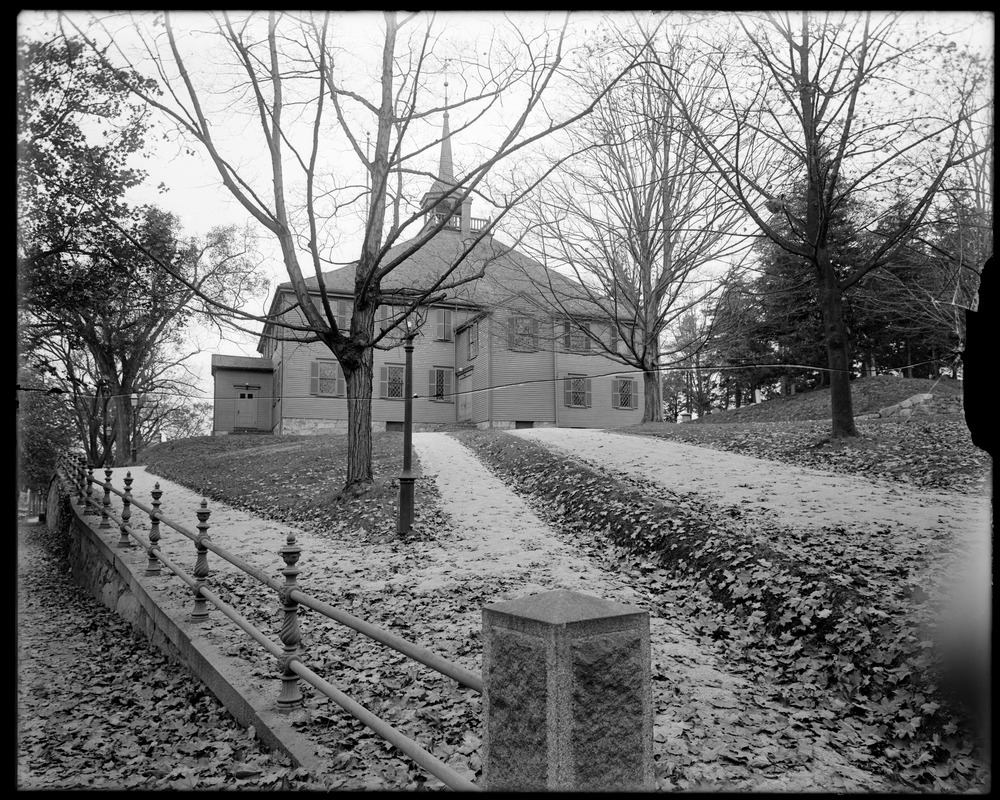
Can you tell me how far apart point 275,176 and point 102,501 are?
259 inches

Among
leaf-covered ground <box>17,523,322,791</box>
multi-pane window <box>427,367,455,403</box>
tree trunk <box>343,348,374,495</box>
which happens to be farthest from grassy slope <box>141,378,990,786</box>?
multi-pane window <box>427,367,455,403</box>

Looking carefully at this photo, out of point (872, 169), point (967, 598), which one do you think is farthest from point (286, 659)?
point (872, 169)

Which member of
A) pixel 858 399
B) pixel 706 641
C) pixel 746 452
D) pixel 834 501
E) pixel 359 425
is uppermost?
pixel 858 399

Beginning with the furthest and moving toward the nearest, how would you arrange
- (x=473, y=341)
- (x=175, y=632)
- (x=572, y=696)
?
(x=473, y=341), (x=175, y=632), (x=572, y=696)

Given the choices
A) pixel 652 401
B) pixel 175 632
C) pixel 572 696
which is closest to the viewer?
pixel 572 696

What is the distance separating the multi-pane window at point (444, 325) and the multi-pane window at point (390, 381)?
102 inches

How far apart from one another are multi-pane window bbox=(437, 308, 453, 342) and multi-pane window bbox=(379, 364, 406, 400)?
2596 millimetres

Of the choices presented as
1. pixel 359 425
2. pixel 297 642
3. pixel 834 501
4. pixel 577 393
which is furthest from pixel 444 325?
pixel 297 642

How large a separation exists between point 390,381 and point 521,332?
30.1ft

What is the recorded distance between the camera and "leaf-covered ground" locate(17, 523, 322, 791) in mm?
3994

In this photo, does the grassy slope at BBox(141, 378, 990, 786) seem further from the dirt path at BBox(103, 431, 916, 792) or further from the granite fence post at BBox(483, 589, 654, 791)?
the granite fence post at BBox(483, 589, 654, 791)

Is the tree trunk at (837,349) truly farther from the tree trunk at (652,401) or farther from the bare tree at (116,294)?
the bare tree at (116,294)

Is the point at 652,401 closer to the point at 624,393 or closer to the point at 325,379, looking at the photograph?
the point at 624,393

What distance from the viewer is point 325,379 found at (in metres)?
29.0
